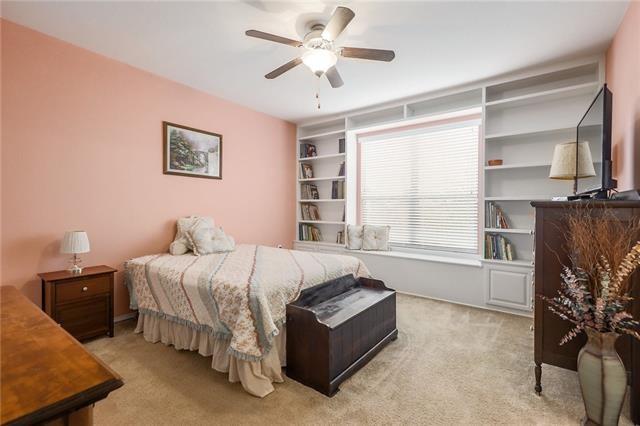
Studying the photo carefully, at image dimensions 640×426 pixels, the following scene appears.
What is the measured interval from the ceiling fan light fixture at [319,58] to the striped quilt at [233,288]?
1578mm

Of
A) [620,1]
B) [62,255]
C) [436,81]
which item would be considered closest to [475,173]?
[436,81]

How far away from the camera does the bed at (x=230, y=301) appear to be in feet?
6.17

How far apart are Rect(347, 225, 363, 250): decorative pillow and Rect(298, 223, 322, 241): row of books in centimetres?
73

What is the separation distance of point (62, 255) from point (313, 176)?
353 cm

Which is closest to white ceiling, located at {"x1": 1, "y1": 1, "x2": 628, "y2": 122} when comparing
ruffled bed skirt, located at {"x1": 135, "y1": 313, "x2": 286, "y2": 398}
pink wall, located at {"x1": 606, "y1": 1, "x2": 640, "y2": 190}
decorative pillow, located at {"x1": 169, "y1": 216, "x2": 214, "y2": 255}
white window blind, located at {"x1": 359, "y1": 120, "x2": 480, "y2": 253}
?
pink wall, located at {"x1": 606, "y1": 1, "x2": 640, "y2": 190}

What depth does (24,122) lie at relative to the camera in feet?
8.11

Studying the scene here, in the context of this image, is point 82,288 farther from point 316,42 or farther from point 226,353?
point 316,42

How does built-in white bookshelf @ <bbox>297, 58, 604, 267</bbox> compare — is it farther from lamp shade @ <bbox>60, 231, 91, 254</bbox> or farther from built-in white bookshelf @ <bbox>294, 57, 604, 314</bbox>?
lamp shade @ <bbox>60, 231, 91, 254</bbox>

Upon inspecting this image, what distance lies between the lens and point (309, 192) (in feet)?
17.0

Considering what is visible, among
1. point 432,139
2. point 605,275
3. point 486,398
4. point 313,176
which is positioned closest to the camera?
point 605,275

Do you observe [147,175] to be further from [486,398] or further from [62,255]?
[486,398]

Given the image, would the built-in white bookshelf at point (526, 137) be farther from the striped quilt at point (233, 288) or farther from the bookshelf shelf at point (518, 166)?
the striped quilt at point (233, 288)

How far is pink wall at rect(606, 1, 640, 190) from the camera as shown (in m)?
2.03

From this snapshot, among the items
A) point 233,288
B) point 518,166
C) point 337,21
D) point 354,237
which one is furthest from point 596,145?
point 233,288
